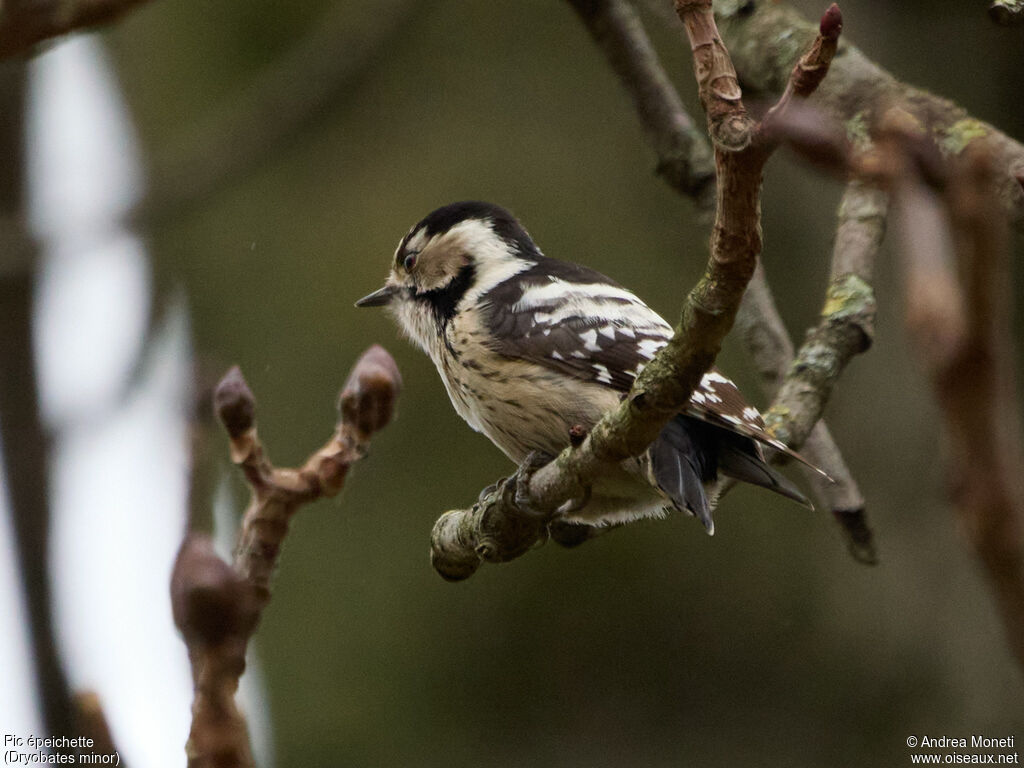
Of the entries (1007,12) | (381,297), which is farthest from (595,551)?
(1007,12)

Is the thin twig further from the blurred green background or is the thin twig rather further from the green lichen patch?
the green lichen patch

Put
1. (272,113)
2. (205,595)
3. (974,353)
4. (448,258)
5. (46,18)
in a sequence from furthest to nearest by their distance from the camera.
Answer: (272,113), (448,258), (46,18), (205,595), (974,353)

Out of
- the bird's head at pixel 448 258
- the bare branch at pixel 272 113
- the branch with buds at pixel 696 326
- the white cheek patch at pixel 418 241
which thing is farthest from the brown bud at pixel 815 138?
the bare branch at pixel 272 113

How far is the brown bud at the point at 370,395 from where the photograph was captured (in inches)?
94.7

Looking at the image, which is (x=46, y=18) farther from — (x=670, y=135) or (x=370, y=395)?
(x=670, y=135)

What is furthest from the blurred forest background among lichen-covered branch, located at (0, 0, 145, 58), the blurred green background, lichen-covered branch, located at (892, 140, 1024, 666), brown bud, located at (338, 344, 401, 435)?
lichen-covered branch, located at (892, 140, 1024, 666)

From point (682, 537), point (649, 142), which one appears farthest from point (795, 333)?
point (649, 142)

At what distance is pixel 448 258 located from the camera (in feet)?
12.7

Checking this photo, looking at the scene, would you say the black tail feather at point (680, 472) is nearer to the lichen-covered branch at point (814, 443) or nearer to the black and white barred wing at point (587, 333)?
the black and white barred wing at point (587, 333)

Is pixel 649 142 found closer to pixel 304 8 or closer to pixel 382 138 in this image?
pixel 382 138

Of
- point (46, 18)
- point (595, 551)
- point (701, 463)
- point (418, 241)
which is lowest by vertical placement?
point (701, 463)

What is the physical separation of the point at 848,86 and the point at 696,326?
171cm

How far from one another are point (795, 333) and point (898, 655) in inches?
54.2

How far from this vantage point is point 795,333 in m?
4.97
